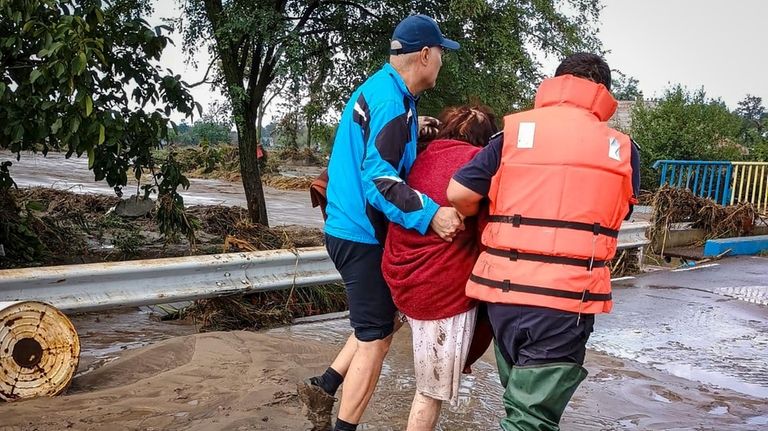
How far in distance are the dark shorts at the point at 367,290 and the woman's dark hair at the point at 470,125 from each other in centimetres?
63

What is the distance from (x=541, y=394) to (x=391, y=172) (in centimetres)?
109

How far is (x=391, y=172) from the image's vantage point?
3.17 meters

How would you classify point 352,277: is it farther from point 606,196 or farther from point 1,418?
point 1,418

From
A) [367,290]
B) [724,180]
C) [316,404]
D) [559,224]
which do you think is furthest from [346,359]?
[724,180]

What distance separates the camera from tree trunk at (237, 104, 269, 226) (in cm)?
942

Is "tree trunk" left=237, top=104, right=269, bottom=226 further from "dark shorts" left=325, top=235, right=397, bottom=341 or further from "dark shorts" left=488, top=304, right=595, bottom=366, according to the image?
"dark shorts" left=488, top=304, right=595, bottom=366

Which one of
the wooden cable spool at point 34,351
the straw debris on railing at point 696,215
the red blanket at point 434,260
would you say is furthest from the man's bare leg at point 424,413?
the straw debris on railing at point 696,215

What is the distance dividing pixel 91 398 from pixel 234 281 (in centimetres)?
184

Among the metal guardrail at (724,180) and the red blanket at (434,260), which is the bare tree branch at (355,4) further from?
the metal guardrail at (724,180)

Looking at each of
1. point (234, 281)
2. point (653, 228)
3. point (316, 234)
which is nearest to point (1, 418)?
point (234, 281)

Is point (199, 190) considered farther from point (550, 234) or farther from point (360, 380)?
point (550, 234)

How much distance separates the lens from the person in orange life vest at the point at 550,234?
272 cm

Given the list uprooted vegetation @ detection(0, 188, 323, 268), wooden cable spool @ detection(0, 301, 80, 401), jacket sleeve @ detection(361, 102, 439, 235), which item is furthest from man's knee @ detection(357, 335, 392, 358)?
uprooted vegetation @ detection(0, 188, 323, 268)

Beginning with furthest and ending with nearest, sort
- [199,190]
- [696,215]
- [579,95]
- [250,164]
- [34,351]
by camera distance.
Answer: [199,190] → [696,215] → [250,164] → [34,351] → [579,95]
